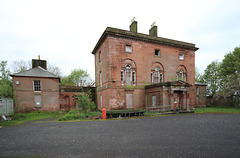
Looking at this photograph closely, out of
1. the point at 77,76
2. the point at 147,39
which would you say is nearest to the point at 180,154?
the point at 147,39

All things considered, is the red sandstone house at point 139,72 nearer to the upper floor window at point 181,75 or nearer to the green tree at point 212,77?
the upper floor window at point 181,75

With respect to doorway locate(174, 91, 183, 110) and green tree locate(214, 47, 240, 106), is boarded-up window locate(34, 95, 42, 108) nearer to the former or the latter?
doorway locate(174, 91, 183, 110)

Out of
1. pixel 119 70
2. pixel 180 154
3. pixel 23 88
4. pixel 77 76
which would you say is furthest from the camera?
pixel 77 76

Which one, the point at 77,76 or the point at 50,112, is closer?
the point at 50,112

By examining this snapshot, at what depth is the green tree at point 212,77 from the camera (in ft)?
100

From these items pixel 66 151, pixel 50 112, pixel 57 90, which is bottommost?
pixel 50 112

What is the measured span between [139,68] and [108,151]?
13714 mm

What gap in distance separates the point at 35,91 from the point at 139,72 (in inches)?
658

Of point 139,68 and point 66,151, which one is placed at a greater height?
point 139,68

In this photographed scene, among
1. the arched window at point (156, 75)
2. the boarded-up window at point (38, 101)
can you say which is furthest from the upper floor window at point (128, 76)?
the boarded-up window at point (38, 101)

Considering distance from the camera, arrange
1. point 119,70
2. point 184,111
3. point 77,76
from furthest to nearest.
Answer: point 77,76, point 119,70, point 184,111

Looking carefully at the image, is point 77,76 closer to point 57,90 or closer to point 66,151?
point 57,90

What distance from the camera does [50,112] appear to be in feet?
61.6

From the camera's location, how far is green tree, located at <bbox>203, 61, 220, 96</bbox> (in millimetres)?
30589
